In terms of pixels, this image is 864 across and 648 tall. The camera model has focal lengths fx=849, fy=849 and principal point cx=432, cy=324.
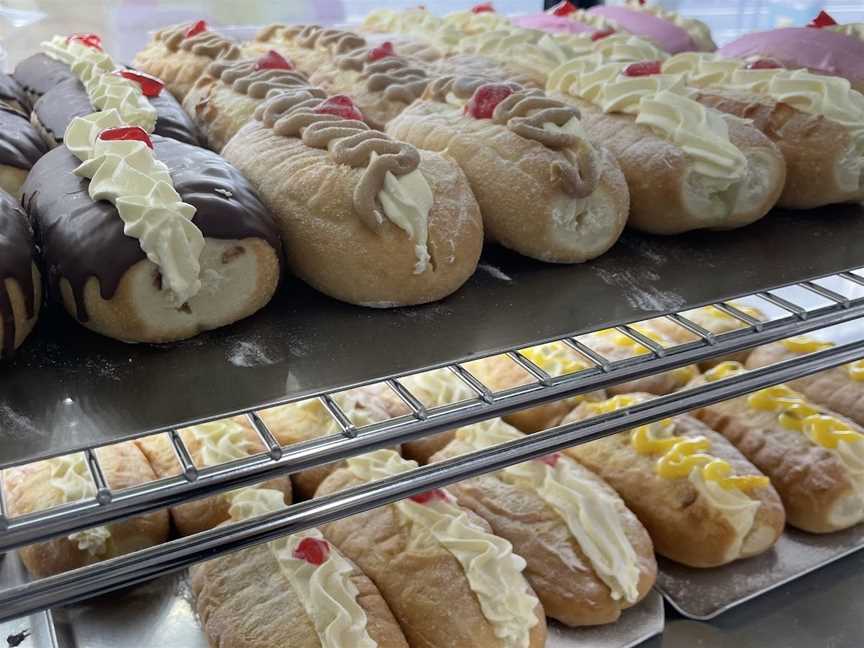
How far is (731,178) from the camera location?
4.30 ft

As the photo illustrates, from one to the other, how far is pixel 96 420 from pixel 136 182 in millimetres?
308

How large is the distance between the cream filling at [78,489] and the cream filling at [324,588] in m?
0.19

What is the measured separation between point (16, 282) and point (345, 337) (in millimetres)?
375

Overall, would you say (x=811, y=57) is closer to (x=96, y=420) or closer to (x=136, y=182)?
(x=136, y=182)

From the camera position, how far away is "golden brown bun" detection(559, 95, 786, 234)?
4.31ft

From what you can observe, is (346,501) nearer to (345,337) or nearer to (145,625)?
(345,337)

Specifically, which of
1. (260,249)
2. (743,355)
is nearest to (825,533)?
(743,355)

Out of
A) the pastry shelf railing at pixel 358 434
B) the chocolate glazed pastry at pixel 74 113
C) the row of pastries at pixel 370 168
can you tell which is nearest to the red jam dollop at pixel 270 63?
the row of pastries at pixel 370 168

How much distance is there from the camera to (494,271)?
1253 millimetres

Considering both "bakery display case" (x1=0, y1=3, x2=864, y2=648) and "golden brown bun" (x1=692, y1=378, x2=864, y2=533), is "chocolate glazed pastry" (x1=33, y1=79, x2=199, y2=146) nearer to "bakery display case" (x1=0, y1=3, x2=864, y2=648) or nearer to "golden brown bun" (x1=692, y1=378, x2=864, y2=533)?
"bakery display case" (x1=0, y1=3, x2=864, y2=648)

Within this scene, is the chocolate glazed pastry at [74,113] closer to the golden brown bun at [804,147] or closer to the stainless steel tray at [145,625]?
the stainless steel tray at [145,625]

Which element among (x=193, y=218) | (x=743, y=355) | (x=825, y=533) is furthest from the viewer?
(x=743, y=355)

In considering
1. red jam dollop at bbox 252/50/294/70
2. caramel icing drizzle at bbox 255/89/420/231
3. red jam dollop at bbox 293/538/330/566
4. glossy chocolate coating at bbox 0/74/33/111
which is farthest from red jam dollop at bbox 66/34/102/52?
red jam dollop at bbox 293/538/330/566

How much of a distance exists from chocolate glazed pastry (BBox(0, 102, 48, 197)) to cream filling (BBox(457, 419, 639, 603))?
821 mm
